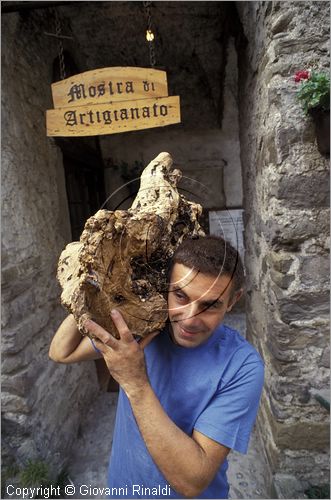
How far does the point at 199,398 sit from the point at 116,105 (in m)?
1.18

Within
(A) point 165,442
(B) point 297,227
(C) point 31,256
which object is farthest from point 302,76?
(C) point 31,256

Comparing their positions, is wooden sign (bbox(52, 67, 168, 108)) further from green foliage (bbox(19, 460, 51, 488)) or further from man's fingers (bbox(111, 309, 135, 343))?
green foliage (bbox(19, 460, 51, 488))

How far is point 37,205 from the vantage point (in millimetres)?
1964

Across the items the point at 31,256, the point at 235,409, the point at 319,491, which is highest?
the point at 31,256

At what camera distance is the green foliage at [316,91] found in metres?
1.18

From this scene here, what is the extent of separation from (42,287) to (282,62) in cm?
189

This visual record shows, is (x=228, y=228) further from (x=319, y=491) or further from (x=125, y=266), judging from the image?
(x=319, y=491)

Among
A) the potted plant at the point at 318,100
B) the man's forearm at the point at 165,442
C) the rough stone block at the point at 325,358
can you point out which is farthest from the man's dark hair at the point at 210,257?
the rough stone block at the point at 325,358

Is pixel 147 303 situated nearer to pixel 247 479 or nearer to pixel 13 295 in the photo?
pixel 13 295

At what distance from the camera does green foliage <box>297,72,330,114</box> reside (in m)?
1.18

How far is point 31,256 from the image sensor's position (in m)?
1.86

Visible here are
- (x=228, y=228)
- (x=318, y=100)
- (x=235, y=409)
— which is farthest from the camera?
(x=228, y=228)

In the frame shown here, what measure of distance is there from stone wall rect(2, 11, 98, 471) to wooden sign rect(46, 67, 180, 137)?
2.02 ft

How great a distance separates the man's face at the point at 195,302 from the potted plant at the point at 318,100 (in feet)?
3.01
